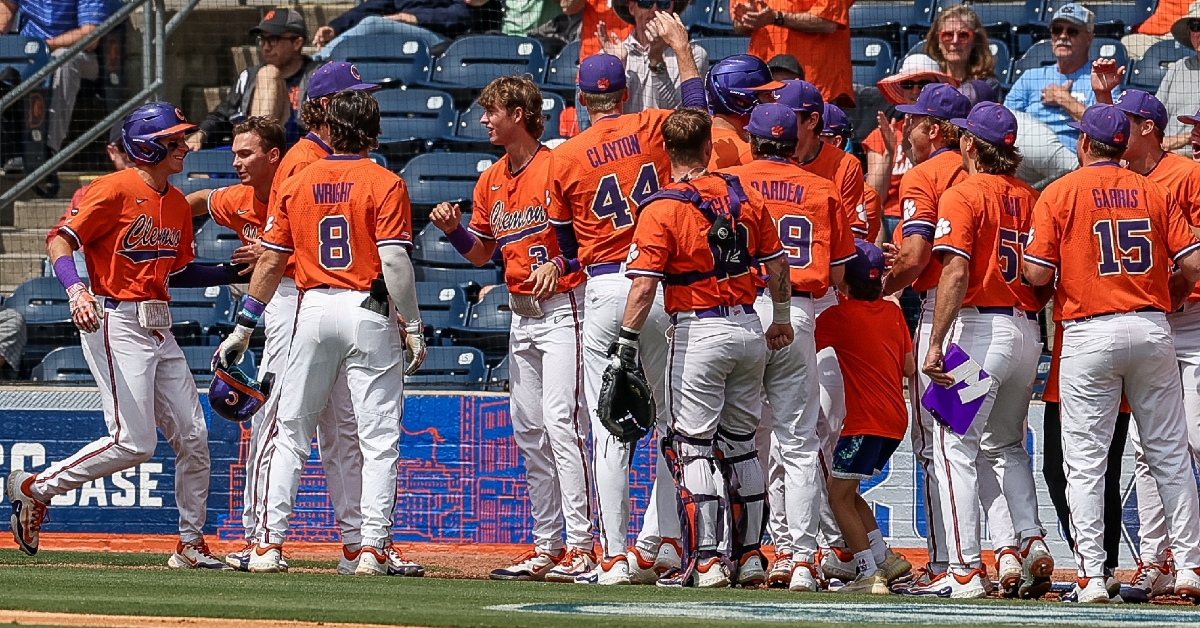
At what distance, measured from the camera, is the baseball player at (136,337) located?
25.5 ft

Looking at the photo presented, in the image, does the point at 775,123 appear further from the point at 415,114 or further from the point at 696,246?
the point at 415,114

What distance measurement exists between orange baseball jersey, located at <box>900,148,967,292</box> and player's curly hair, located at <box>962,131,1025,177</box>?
237 mm

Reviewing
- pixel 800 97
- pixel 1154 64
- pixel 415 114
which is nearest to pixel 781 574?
pixel 800 97

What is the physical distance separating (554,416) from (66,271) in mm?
2298

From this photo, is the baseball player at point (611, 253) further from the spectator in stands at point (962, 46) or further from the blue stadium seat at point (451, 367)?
the spectator in stands at point (962, 46)

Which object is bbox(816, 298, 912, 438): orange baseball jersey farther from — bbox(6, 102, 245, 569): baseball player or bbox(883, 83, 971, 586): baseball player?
bbox(6, 102, 245, 569): baseball player

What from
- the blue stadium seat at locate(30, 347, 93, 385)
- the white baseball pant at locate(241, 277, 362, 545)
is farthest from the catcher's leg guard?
the blue stadium seat at locate(30, 347, 93, 385)

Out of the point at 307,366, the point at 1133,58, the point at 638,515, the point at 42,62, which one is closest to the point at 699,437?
the point at 307,366

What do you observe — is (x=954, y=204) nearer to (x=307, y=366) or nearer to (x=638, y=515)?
(x=307, y=366)

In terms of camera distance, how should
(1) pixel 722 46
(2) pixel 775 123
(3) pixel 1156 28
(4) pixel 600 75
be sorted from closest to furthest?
(2) pixel 775 123 < (4) pixel 600 75 < (1) pixel 722 46 < (3) pixel 1156 28

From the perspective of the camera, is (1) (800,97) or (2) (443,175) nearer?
(1) (800,97)

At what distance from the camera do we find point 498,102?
7523mm

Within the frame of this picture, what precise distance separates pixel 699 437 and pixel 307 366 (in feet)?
5.61

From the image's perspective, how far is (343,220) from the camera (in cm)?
722
